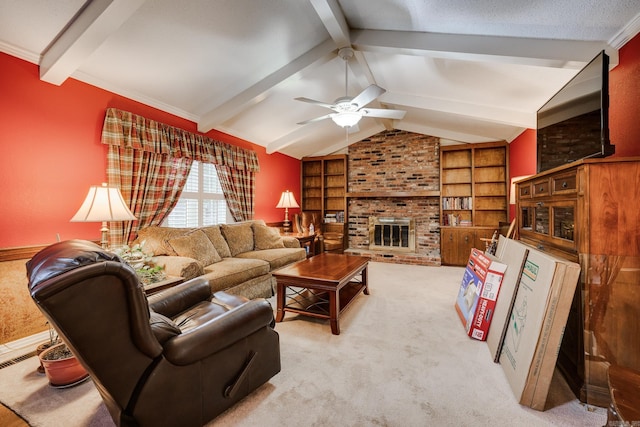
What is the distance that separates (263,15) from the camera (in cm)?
241

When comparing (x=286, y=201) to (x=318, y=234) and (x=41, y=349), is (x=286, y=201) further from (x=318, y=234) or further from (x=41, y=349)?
(x=41, y=349)

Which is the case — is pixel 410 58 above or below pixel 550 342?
above

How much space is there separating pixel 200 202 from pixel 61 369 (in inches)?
107

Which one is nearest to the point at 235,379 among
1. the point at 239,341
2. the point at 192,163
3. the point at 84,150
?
the point at 239,341

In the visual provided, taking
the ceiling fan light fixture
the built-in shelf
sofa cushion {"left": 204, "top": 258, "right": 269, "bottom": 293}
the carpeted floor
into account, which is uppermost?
the ceiling fan light fixture

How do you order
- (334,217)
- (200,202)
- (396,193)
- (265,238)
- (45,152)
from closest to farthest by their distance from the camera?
(45,152)
(200,202)
(265,238)
(396,193)
(334,217)

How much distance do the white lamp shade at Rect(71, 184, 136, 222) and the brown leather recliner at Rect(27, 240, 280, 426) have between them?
4.20 ft

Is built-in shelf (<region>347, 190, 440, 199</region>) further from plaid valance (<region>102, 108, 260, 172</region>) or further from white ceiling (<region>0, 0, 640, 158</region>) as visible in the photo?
plaid valance (<region>102, 108, 260, 172</region>)

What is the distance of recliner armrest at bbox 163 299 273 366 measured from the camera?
1.27 m

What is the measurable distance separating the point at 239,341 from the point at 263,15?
2645 mm

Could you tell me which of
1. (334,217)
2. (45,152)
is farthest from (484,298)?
(334,217)

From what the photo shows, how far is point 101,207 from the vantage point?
2273 mm

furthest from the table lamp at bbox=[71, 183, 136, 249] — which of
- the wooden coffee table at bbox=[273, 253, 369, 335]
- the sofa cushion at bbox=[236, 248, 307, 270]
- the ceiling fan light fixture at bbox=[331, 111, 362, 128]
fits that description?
the ceiling fan light fixture at bbox=[331, 111, 362, 128]

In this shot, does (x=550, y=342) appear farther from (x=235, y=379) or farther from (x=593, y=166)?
(x=235, y=379)
